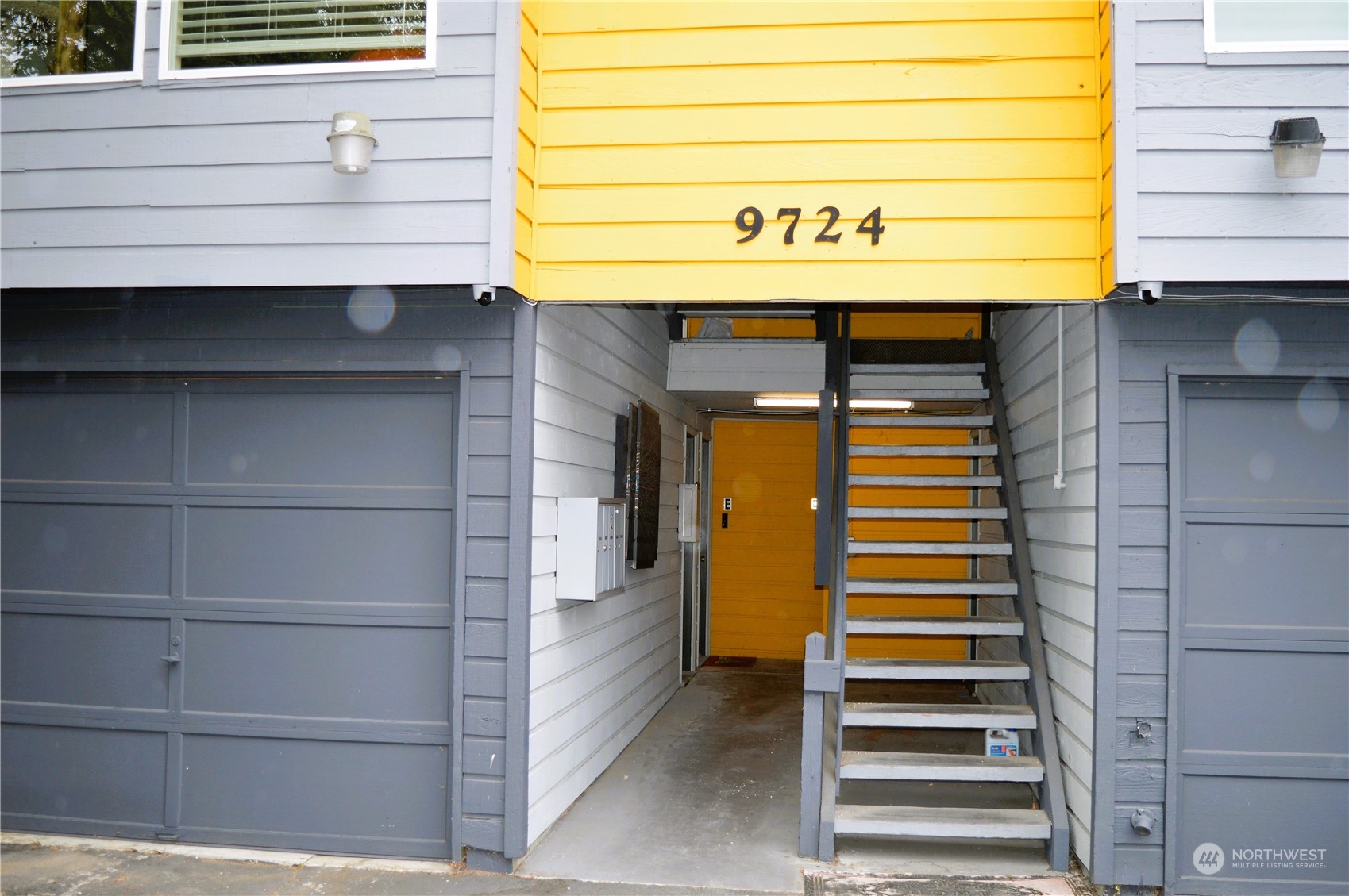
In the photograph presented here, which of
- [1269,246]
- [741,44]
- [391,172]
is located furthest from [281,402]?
[1269,246]

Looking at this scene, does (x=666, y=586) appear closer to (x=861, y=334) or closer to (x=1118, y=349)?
(x=861, y=334)

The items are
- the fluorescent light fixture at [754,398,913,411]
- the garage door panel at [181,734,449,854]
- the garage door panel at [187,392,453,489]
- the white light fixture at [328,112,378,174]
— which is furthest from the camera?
the fluorescent light fixture at [754,398,913,411]

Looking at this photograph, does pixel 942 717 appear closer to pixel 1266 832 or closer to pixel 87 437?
pixel 1266 832

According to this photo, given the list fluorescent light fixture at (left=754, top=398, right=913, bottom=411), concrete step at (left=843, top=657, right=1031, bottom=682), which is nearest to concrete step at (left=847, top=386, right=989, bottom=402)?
fluorescent light fixture at (left=754, top=398, right=913, bottom=411)

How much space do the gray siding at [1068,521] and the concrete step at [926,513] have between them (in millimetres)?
198

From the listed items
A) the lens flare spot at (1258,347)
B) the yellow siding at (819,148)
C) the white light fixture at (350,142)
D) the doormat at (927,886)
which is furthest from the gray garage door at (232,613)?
the lens flare spot at (1258,347)

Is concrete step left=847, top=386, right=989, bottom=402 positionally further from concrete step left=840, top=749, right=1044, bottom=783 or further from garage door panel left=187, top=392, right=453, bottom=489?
garage door panel left=187, top=392, right=453, bottom=489

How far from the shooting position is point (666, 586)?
7004mm

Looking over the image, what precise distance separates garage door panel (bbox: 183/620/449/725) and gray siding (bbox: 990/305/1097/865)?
254 centimetres

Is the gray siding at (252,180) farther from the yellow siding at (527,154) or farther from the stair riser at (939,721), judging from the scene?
the stair riser at (939,721)

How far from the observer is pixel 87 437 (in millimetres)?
4219

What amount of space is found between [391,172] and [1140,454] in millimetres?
3036

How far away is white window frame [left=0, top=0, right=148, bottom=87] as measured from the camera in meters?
3.82

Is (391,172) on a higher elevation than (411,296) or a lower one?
higher
